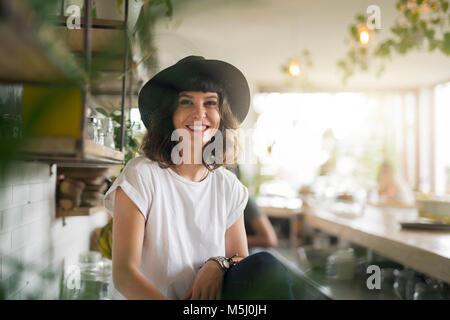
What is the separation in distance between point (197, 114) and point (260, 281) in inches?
14.8

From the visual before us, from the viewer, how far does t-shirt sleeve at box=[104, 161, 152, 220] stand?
2.75 ft

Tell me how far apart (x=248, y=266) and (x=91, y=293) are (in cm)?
51

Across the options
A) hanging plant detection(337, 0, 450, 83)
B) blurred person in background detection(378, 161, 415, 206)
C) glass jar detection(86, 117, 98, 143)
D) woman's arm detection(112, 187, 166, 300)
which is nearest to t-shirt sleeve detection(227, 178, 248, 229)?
woman's arm detection(112, 187, 166, 300)

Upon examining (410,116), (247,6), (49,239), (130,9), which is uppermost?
(410,116)

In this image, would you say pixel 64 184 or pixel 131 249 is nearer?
pixel 131 249

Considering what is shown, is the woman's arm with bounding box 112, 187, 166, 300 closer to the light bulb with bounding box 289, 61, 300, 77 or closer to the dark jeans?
the dark jeans

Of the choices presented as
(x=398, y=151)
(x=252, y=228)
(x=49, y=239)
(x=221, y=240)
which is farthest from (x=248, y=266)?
(x=398, y=151)

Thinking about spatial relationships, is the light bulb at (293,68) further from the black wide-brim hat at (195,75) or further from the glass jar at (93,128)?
the glass jar at (93,128)

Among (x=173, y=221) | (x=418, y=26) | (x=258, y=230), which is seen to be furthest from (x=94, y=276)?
(x=418, y=26)

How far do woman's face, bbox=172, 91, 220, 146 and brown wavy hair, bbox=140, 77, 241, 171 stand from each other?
0.5 inches

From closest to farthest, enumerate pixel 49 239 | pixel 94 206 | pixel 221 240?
1. pixel 221 240
2. pixel 49 239
3. pixel 94 206

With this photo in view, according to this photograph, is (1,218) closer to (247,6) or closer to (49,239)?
(49,239)

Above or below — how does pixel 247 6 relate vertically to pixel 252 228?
above

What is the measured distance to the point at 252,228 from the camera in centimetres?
213
